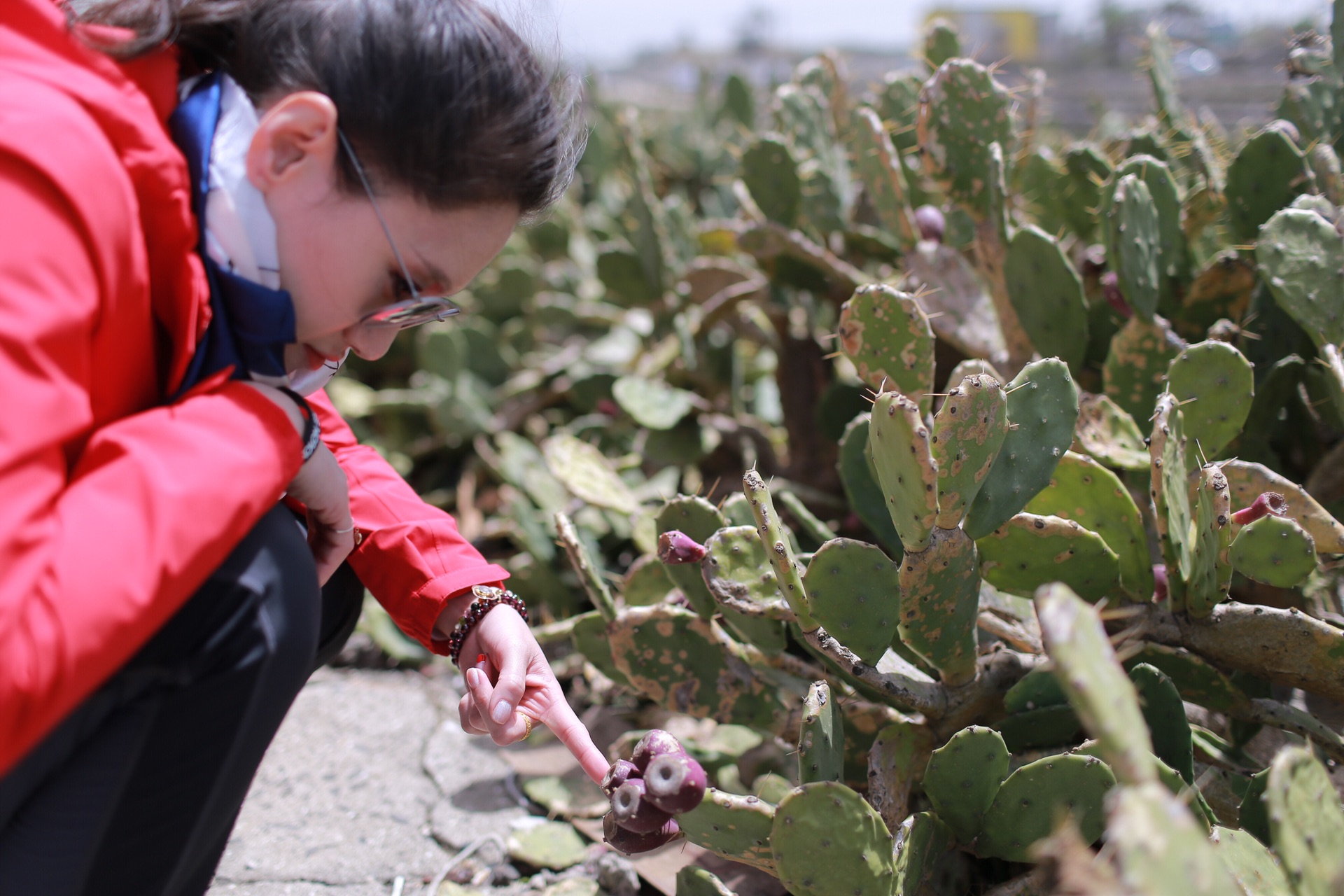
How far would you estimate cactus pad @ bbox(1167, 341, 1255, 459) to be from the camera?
55.0 inches

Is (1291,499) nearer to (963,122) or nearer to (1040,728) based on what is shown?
(1040,728)

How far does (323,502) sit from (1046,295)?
1289mm

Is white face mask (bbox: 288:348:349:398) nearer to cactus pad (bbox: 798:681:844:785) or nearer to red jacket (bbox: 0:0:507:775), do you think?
red jacket (bbox: 0:0:507:775)

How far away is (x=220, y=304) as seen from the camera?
0.83m

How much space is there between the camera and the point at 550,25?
3.24ft

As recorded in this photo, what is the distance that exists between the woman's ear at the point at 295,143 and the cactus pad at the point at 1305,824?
0.91 meters

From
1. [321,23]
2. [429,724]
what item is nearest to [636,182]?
[429,724]

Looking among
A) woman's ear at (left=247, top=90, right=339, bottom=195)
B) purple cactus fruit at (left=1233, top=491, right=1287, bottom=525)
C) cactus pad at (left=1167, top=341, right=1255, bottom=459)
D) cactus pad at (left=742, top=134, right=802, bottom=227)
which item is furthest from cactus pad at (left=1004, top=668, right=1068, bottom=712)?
cactus pad at (left=742, top=134, right=802, bottom=227)

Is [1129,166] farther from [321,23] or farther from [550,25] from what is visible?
[321,23]

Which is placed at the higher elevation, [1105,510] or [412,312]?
[412,312]

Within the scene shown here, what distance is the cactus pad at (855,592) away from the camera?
1.19m

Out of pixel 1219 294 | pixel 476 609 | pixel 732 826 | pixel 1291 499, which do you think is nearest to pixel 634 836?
pixel 732 826

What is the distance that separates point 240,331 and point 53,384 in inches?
7.7

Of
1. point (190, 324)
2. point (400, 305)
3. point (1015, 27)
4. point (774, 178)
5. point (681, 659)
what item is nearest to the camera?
point (190, 324)
